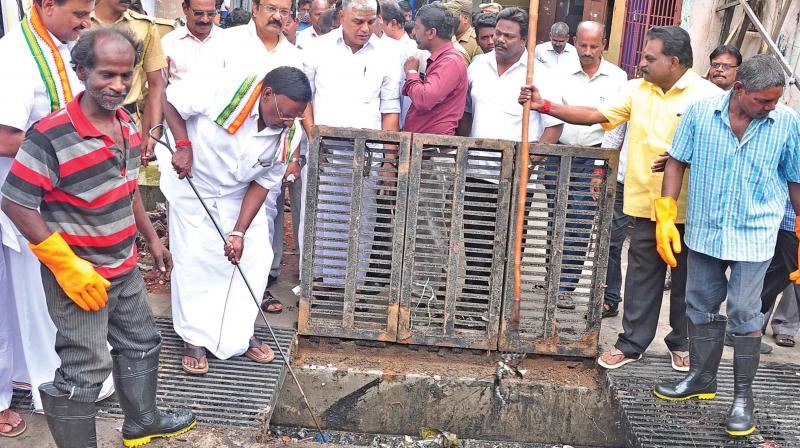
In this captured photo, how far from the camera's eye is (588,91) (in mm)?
5867

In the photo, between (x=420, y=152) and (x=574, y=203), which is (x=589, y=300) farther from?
(x=420, y=152)

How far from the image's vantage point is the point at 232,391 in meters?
4.25

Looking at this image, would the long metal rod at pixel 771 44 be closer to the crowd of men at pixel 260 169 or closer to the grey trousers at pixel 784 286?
the crowd of men at pixel 260 169

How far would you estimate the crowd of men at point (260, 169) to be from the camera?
3.12 m

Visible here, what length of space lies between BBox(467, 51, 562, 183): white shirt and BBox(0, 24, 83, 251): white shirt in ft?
8.81

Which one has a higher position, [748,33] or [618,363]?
[748,33]

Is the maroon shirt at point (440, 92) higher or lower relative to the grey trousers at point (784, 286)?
higher

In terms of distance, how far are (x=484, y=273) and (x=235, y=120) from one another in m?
1.75

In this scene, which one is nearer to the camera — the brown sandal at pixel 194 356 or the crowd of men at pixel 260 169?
the crowd of men at pixel 260 169

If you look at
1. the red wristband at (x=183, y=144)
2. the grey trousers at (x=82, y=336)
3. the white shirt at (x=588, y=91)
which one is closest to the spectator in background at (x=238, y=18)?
the white shirt at (x=588, y=91)

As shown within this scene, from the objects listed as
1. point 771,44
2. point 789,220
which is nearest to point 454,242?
point 789,220

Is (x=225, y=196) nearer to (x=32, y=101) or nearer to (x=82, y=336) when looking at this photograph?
(x=32, y=101)

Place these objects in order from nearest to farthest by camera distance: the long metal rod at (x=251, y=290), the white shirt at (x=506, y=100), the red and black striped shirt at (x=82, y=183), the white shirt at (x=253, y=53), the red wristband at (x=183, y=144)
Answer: the red and black striped shirt at (x=82, y=183) → the long metal rod at (x=251, y=290) → the red wristband at (x=183, y=144) → the white shirt at (x=253, y=53) → the white shirt at (x=506, y=100)

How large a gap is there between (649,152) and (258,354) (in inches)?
99.1
